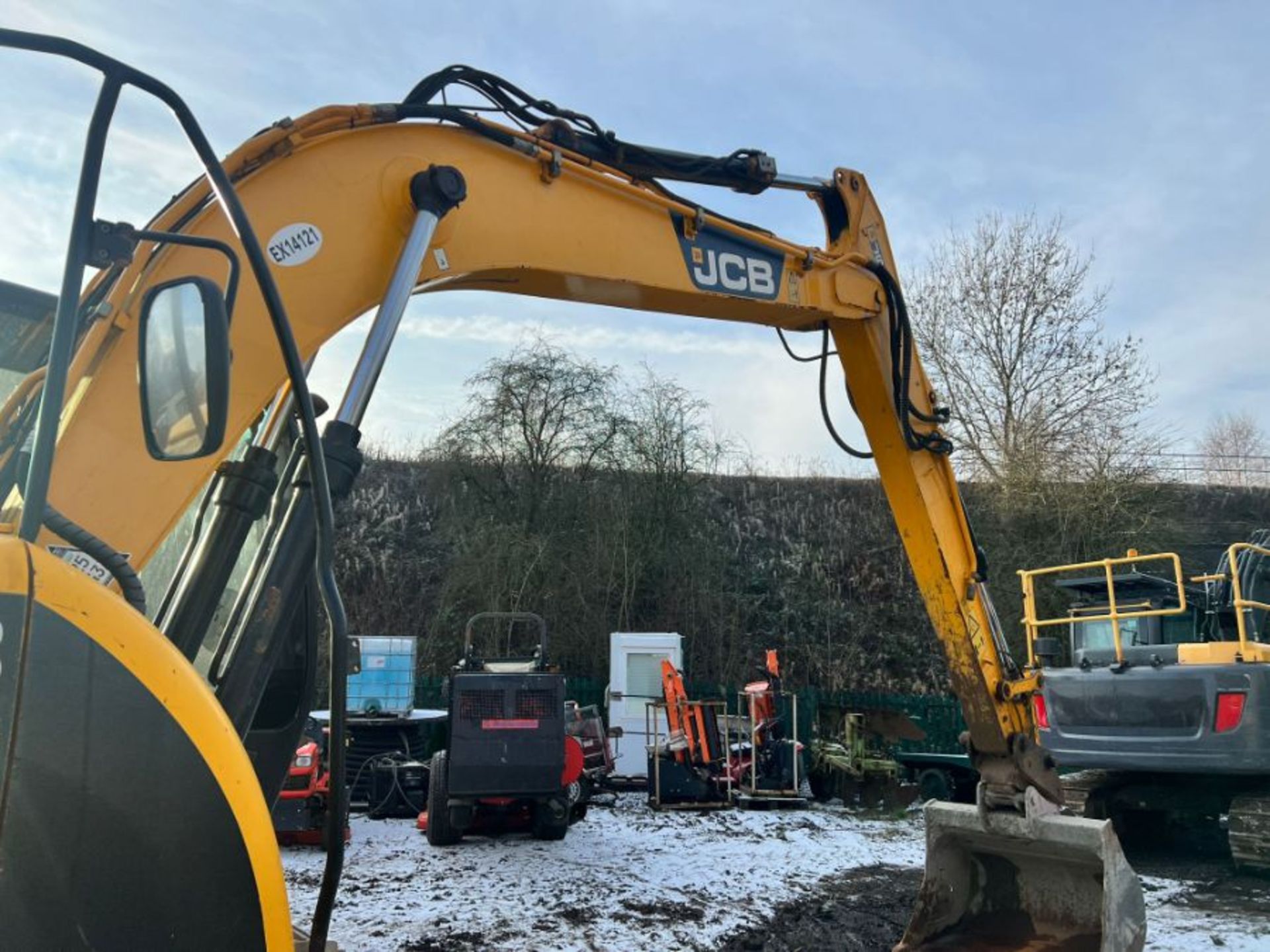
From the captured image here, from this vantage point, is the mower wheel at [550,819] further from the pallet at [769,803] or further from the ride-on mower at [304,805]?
the pallet at [769,803]

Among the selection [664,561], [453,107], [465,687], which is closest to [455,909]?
[465,687]

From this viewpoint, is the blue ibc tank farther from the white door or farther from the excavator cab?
the excavator cab

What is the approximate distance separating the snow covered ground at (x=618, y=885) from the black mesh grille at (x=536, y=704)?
118cm

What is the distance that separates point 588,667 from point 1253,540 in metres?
9.84

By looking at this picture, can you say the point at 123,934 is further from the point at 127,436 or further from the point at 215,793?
the point at 127,436

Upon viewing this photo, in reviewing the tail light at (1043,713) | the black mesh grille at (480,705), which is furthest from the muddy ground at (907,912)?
the black mesh grille at (480,705)

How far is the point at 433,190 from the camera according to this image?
326 centimetres

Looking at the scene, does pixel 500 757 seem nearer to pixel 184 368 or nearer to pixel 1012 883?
pixel 1012 883

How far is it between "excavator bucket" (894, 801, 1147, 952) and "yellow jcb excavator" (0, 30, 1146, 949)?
16 mm

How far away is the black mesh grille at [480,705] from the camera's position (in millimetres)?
9438

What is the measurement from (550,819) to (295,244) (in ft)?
24.8

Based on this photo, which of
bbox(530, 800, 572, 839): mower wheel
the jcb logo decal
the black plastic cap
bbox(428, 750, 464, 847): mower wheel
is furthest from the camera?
bbox(530, 800, 572, 839): mower wheel

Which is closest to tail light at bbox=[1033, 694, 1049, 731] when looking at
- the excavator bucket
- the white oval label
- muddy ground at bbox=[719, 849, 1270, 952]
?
muddy ground at bbox=[719, 849, 1270, 952]

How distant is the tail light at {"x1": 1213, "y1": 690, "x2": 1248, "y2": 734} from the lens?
724 centimetres
